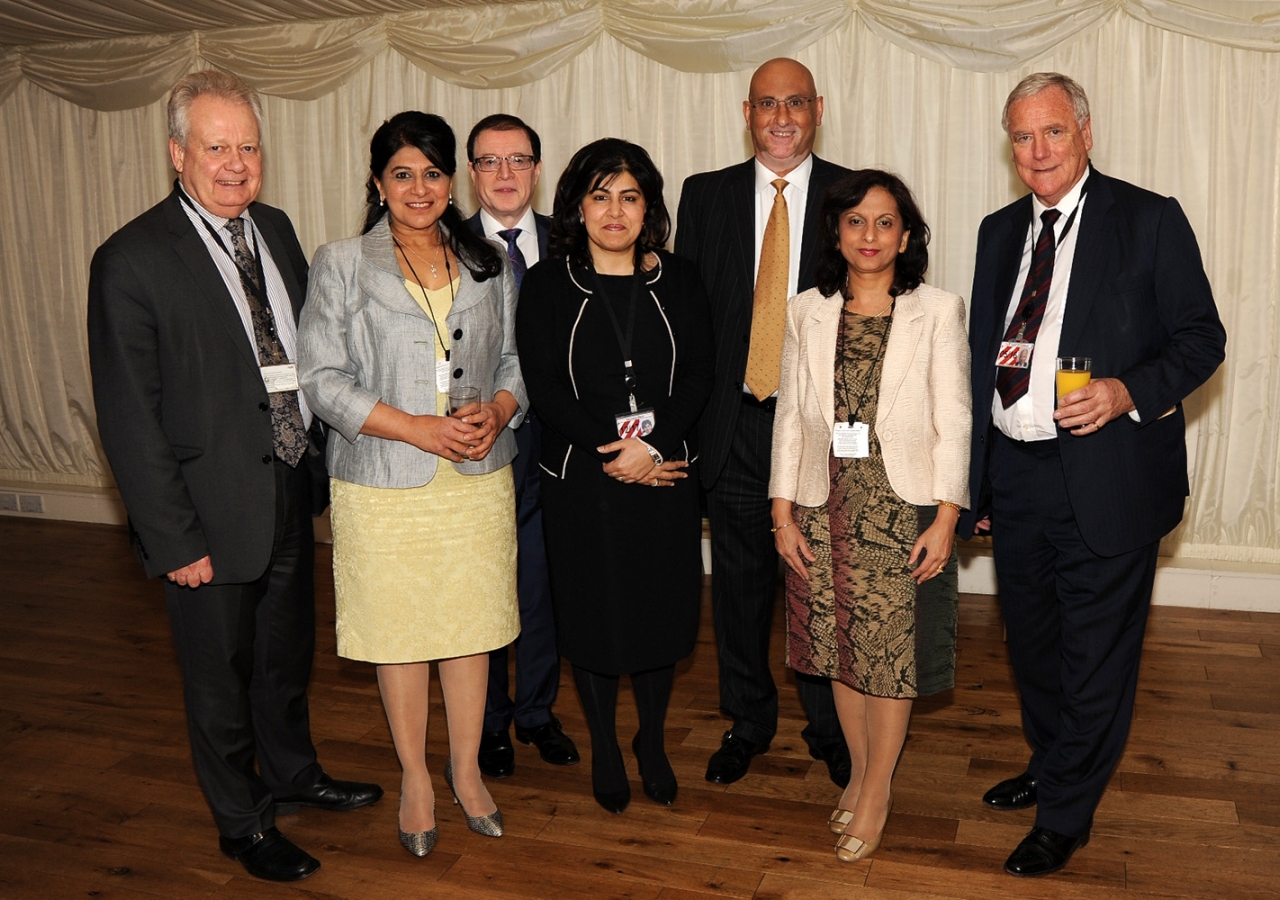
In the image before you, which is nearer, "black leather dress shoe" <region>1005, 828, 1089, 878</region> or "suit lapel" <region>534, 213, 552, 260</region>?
"black leather dress shoe" <region>1005, 828, 1089, 878</region>

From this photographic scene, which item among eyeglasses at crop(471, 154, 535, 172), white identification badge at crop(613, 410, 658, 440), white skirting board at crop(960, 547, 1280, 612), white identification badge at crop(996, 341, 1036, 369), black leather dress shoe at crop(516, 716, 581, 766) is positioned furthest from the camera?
white skirting board at crop(960, 547, 1280, 612)

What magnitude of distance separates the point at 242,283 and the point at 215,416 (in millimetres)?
366

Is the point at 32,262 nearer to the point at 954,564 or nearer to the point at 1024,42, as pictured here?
the point at 1024,42

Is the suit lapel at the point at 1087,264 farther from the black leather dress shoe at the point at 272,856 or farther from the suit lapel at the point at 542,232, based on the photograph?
the black leather dress shoe at the point at 272,856

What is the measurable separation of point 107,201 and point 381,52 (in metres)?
2.16

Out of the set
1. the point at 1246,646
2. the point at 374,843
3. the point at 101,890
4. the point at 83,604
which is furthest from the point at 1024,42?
the point at 83,604

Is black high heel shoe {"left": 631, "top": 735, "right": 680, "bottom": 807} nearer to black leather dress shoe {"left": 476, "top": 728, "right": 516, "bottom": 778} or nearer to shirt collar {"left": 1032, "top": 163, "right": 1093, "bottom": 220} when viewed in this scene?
black leather dress shoe {"left": 476, "top": 728, "right": 516, "bottom": 778}

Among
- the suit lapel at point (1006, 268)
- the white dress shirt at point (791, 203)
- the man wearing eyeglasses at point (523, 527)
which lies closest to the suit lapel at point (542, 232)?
the man wearing eyeglasses at point (523, 527)

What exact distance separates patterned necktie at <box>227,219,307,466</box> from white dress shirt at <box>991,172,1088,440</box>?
189 cm

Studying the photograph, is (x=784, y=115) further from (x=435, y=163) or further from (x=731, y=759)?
(x=731, y=759)

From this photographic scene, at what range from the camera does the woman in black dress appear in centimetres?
296

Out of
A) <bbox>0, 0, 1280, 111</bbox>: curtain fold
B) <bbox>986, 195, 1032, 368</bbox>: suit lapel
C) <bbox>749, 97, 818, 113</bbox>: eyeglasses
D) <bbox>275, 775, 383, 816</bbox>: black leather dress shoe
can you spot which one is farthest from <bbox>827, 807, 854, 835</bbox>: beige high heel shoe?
<bbox>0, 0, 1280, 111</bbox>: curtain fold

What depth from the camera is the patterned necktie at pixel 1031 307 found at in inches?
113

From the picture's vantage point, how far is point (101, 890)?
2.97 metres
